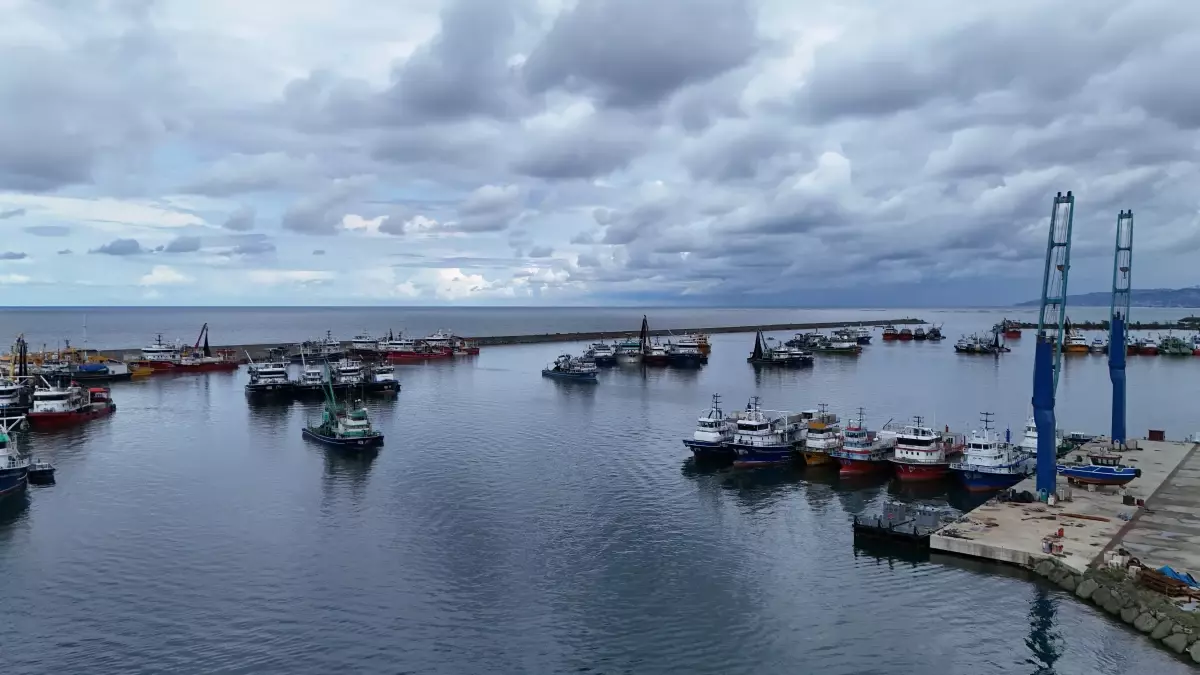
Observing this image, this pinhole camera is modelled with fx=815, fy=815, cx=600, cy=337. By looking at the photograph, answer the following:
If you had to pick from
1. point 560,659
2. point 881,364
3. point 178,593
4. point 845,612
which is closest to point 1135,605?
point 845,612

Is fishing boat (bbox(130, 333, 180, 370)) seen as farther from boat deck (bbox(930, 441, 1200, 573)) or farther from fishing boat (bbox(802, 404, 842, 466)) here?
boat deck (bbox(930, 441, 1200, 573))

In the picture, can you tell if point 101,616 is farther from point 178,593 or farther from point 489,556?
point 489,556

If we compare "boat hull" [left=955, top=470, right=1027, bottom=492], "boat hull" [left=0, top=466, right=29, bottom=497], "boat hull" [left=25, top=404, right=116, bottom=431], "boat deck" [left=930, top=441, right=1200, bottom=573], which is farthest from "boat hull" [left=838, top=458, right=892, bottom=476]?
"boat hull" [left=25, top=404, right=116, bottom=431]

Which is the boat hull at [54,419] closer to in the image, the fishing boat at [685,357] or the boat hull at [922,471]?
the boat hull at [922,471]

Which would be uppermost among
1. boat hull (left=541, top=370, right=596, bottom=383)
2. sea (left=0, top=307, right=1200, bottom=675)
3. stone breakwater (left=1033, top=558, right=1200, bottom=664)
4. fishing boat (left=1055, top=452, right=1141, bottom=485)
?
boat hull (left=541, top=370, right=596, bottom=383)

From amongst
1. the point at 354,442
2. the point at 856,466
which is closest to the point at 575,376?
the point at 354,442
